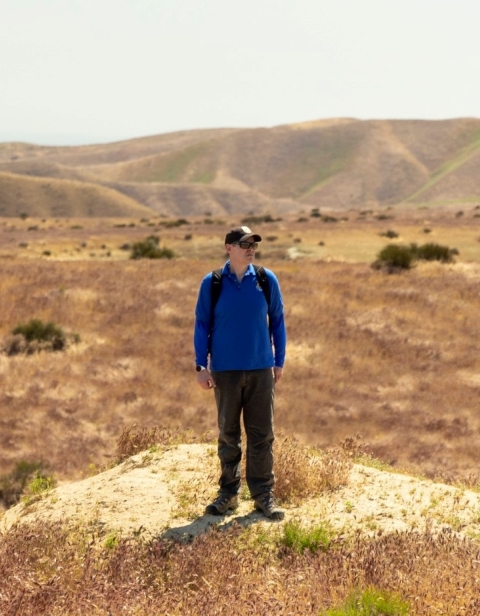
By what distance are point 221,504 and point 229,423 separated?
0.76 metres

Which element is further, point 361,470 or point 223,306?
point 361,470

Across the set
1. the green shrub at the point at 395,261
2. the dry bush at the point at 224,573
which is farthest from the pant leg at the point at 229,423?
the green shrub at the point at 395,261

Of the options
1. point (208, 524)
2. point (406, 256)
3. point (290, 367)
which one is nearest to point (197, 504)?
point (208, 524)

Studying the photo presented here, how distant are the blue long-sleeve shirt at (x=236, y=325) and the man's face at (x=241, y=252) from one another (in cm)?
14

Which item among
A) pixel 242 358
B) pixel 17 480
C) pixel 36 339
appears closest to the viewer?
pixel 242 358

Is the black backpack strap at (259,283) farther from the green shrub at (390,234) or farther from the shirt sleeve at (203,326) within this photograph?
the green shrub at (390,234)

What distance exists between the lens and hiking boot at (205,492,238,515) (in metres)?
6.63

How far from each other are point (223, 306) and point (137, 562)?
2.25 m

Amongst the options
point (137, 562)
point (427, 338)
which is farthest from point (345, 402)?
point (137, 562)

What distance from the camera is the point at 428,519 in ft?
21.0

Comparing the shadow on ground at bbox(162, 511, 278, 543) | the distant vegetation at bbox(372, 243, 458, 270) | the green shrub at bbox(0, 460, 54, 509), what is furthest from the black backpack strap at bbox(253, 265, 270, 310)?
the distant vegetation at bbox(372, 243, 458, 270)

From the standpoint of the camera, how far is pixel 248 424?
6.67 meters

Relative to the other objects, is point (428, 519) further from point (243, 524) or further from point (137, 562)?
point (137, 562)

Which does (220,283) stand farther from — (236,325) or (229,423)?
(229,423)
